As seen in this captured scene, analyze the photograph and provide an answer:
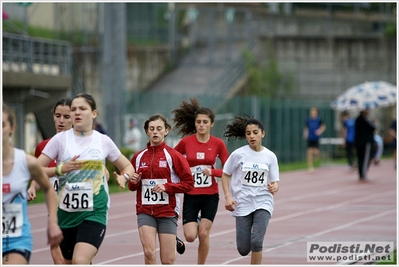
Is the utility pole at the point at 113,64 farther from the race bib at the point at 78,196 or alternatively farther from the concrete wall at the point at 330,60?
the concrete wall at the point at 330,60

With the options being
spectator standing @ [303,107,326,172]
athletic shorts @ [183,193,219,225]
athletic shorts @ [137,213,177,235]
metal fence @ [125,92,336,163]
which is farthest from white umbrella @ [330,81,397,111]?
athletic shorts @ [137,213,177,235]

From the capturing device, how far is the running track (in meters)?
13.4

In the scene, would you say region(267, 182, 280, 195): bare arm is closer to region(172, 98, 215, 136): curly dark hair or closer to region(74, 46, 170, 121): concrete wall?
region(172, 98, 215, 136): curly dark hair

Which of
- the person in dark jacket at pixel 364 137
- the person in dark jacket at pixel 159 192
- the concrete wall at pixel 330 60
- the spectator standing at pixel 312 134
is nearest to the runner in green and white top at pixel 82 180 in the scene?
the person in dark jacket at pixel 159 192

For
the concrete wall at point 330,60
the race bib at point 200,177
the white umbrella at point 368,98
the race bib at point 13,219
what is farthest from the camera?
the concrete wall at point 330,60

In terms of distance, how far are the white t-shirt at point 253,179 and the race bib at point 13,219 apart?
367cm

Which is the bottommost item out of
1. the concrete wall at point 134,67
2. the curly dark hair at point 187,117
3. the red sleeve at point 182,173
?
the red sleeve at point 182,173

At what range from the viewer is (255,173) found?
35.0ft

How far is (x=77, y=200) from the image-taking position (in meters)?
8.70

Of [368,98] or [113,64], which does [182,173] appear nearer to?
[113,64]

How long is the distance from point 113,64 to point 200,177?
1425 cm

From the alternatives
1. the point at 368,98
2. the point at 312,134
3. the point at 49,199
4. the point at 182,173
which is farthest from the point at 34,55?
the point at 49,199

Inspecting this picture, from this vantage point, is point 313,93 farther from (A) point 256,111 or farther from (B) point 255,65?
(A) point 256,111

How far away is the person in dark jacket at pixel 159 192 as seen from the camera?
1008 centimetres
